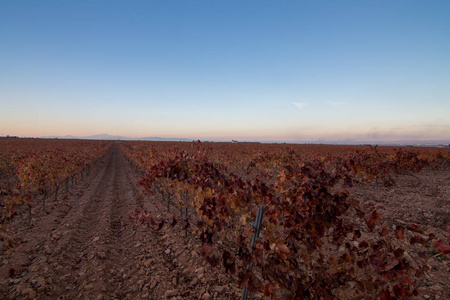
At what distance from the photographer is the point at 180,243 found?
19.6 ft

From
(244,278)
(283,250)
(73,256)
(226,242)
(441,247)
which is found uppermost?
(441,247)

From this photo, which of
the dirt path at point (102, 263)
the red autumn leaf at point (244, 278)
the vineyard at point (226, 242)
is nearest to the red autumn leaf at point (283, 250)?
the vineyard at point (226, 242)

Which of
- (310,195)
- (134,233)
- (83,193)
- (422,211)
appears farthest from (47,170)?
(422,211)

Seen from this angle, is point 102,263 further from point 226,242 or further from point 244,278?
point 244,278

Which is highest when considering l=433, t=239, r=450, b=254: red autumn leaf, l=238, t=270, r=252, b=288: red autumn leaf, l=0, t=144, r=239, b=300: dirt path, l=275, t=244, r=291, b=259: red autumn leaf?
l=433, t=239, r=450, b=254: red autumn leaf

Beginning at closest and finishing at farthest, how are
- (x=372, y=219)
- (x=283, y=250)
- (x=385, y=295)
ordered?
(x=385, y=295), (x=283, y=250), (x=372, y=219)

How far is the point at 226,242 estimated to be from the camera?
409 centimetres

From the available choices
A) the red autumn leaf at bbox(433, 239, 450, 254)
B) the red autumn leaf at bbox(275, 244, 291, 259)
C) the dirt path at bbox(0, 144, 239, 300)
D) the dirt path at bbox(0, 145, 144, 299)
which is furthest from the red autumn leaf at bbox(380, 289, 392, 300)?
the dirt path at bbox(0, 145, 144, 299)

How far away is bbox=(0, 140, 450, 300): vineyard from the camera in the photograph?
2.13 meters

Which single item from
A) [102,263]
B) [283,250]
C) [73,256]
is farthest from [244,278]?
[73,256]

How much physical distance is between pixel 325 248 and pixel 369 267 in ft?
13.7

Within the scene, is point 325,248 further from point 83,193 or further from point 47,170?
point 83,193

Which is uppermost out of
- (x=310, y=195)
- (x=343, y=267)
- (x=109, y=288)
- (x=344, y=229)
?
(x=310, y=195)

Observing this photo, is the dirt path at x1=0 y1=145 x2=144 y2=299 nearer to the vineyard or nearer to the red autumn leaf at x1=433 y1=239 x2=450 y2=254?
the vineyard
